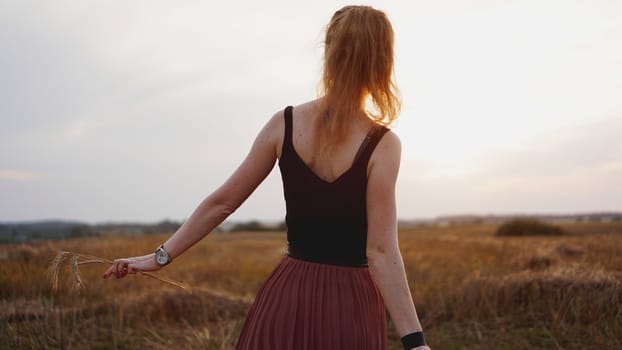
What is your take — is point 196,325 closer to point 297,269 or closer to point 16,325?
point 16,325

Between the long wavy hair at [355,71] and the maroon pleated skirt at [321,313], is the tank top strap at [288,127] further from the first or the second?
the maroon pleated skirt at [321,313]

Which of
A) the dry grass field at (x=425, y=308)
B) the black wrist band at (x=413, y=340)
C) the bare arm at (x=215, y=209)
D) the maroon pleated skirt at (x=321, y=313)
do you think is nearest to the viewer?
the black wrist band at (x=413, y=340)

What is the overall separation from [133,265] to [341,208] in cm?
93

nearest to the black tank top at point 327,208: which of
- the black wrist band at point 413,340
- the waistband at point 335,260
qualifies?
the waistband at point 335,260

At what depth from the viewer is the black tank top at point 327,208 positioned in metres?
2.23

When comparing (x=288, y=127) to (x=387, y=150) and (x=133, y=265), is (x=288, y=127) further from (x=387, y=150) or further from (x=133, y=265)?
(x=133, y=265)

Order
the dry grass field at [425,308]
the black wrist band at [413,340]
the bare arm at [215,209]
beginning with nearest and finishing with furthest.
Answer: the black wrist band at [413,340], the bare arm at [215,209], the dry grass field at [425,308]

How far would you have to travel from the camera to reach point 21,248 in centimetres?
770

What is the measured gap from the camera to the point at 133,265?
256 cm

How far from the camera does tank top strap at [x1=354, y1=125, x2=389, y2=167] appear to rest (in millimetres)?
2219

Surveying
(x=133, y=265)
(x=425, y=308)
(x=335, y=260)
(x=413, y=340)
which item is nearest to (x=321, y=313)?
(x=335, y=260)

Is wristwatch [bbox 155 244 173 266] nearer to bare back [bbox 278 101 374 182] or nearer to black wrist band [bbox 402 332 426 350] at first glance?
bare back [bbox 278 101 374 182]

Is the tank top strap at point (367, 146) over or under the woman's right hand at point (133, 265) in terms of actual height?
over

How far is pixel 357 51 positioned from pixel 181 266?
9268mm
